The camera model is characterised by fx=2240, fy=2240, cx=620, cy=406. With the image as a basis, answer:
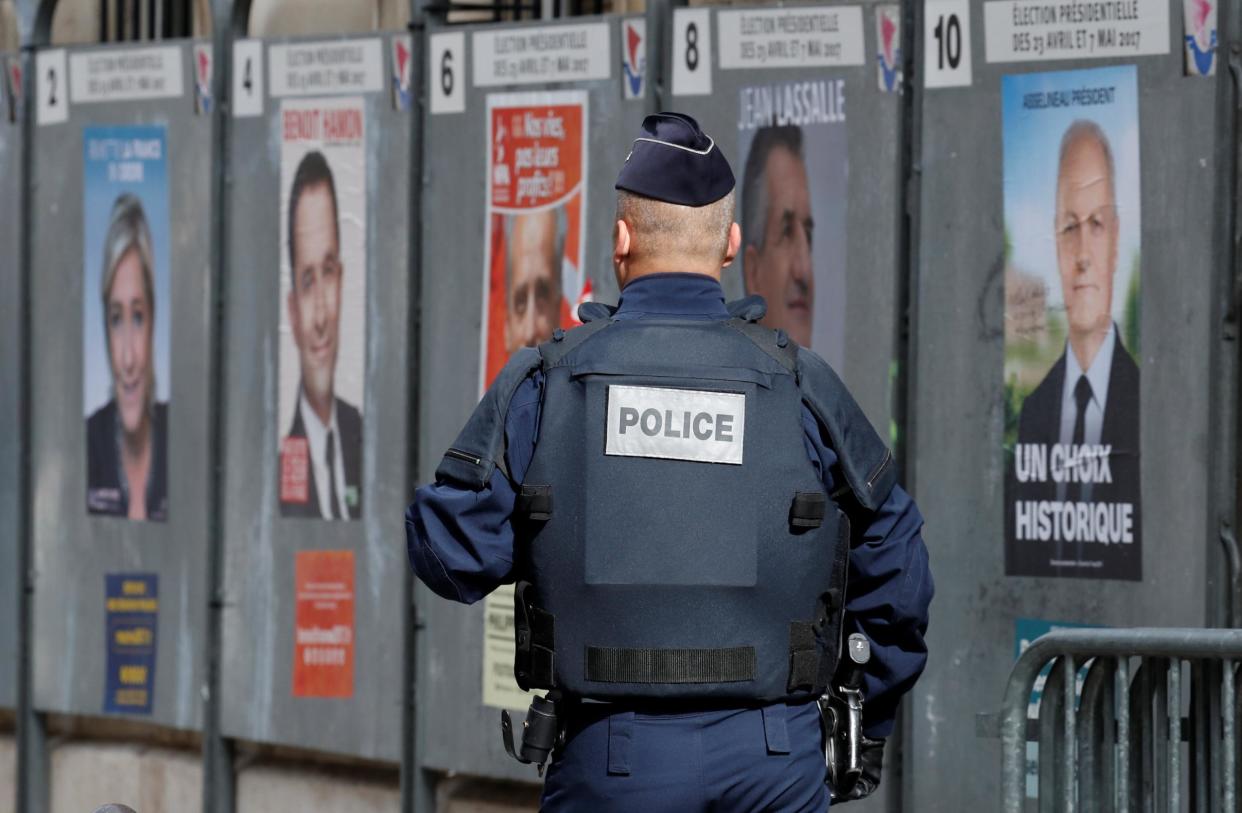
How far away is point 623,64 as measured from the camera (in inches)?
270

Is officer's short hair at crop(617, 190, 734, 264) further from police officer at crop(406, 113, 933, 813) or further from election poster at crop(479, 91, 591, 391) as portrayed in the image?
election poster at crop(479, 91, 591, 391)

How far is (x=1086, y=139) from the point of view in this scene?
5.96 metres

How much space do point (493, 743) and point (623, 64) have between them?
Result: 2181 mm

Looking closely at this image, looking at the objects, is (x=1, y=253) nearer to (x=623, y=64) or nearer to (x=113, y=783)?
(x=113, y=783)

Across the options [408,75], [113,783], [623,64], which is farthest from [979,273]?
[113,783]

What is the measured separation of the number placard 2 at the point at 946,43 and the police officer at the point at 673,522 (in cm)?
229

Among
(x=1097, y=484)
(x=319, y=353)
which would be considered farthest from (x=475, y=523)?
(x=319, y=353)

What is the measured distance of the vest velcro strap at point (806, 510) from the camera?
3.99 m

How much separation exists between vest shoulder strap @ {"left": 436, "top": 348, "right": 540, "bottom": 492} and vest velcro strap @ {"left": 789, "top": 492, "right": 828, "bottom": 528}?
0.52 meters

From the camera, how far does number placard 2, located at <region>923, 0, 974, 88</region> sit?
6.17 m

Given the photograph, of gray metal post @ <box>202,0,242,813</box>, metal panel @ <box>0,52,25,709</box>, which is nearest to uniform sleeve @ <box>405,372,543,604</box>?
gray metal post @ <box>202,0,242,813</box>

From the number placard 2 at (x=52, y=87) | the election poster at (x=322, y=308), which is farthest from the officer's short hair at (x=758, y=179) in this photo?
the number placard 2 at (x=52, y=87)

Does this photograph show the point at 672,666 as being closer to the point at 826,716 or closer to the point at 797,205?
the point at 826,716

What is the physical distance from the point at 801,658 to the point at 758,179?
9.21 feet
